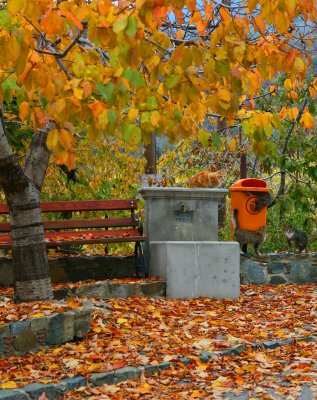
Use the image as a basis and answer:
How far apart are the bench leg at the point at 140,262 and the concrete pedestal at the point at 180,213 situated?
21 centimetres

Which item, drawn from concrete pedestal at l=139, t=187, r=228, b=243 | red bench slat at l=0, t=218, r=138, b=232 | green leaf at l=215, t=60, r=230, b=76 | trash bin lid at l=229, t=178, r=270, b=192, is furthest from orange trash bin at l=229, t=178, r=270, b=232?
green leaf at l=215, t=60, r=230, b=76

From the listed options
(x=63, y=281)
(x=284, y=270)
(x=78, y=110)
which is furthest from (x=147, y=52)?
(x=284, y=270)

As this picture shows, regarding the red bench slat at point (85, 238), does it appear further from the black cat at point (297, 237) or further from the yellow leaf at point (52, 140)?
the yellow leaf at point (52, 140)

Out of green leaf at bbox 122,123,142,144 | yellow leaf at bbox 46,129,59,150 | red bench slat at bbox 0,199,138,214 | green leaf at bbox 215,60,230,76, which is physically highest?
green leaf at bbox 215,60,230,76

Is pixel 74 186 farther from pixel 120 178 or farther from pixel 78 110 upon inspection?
pixel 78 110

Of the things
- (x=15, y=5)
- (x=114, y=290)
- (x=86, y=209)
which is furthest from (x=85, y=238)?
(x=15, y=5)

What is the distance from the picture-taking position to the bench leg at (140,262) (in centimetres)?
938

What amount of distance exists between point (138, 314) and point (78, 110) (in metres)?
3.34

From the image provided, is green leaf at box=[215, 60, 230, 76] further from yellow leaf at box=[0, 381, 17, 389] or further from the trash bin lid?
the trash bin lid

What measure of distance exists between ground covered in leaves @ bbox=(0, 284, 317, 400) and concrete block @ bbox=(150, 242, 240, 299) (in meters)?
0.35

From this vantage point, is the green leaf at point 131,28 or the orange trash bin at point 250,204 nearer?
the green leaf at point 131,28

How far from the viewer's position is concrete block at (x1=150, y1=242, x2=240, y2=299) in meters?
8.88

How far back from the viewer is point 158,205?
9578mm

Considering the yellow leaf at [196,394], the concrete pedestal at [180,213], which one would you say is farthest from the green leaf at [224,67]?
the concrete pedestal at [180,213]
